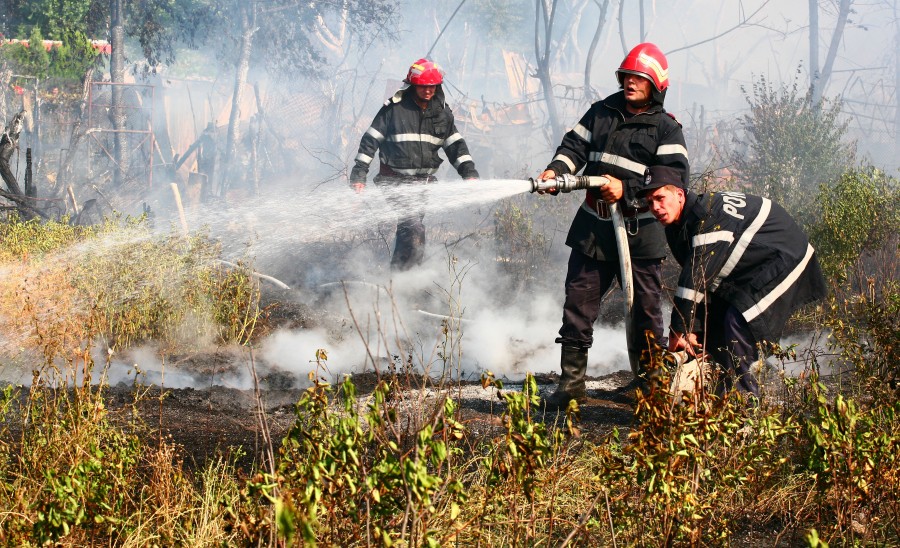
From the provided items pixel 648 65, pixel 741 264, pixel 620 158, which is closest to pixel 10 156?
pixel 620 158

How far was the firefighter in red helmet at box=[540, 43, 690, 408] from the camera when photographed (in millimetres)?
4750

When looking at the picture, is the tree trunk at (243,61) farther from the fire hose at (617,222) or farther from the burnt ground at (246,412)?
the fire hose at (617,222)

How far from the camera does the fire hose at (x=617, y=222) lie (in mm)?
4579

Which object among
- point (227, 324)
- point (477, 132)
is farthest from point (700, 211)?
point (477, 132)

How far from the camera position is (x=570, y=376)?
506 centimetres

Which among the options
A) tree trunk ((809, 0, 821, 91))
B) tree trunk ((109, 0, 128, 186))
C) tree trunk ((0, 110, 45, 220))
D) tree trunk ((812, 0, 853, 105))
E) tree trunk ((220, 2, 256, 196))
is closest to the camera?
tree trunk ((0, 110, 45, 220))

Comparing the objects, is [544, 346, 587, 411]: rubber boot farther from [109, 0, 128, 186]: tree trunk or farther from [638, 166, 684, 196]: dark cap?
[109, 0, 128, 186]: tree trunk

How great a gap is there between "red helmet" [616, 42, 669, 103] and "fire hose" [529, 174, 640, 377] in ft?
1.90

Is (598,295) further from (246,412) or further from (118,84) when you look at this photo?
(118,84)

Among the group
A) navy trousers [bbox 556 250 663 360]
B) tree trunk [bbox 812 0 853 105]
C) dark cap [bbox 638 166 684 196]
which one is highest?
tree trunk [bbox 812 0 853 105]

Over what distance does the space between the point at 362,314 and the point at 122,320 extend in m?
2.04

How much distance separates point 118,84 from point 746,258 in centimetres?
1813

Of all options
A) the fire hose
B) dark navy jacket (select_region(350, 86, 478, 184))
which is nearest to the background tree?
dark navy jacket (select_region(350, 86, 478, 184))

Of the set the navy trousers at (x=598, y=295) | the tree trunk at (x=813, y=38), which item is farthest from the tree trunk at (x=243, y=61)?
the navy trousers at (x=598, y=295)
